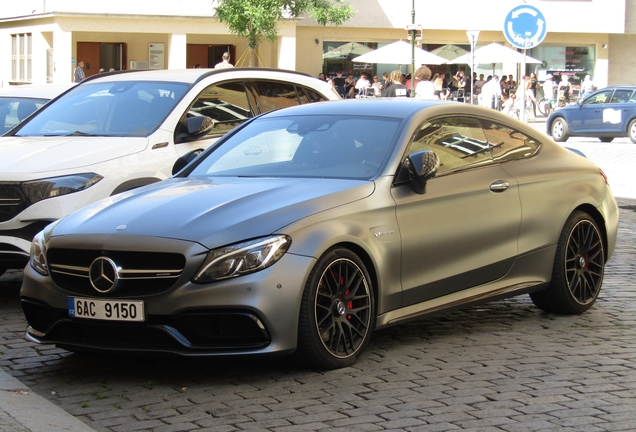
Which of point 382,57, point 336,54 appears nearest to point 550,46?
point 336,54

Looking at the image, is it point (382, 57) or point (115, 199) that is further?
point (382, 57)

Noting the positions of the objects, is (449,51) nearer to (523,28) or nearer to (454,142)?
(523,28)

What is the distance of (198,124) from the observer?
9.02 m

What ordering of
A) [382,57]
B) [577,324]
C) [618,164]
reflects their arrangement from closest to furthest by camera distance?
[577,324] → [618,164] → [382,57]

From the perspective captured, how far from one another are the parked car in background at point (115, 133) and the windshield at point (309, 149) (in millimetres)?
1338

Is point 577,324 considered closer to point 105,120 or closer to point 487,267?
point 487,267

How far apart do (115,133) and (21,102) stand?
9.87 feet

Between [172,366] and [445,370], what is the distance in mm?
1521

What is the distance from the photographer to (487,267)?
7051 millimetres

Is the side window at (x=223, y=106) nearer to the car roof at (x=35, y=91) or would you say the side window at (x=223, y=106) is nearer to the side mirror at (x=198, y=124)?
the side mirror at (x=198, y=124)

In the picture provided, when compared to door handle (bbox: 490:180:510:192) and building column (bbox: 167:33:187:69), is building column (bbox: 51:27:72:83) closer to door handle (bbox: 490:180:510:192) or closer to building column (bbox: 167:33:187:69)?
building column (bbox: 167:33:187:69)

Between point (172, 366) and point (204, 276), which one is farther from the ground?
point (204, 276)

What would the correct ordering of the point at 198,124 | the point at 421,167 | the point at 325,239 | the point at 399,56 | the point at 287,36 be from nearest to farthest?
the point at 325,239, the point at 421,167, the point at 198,124, the point at 399,56, the point at 287,36

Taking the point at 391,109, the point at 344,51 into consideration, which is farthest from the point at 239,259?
the point at 344,51
